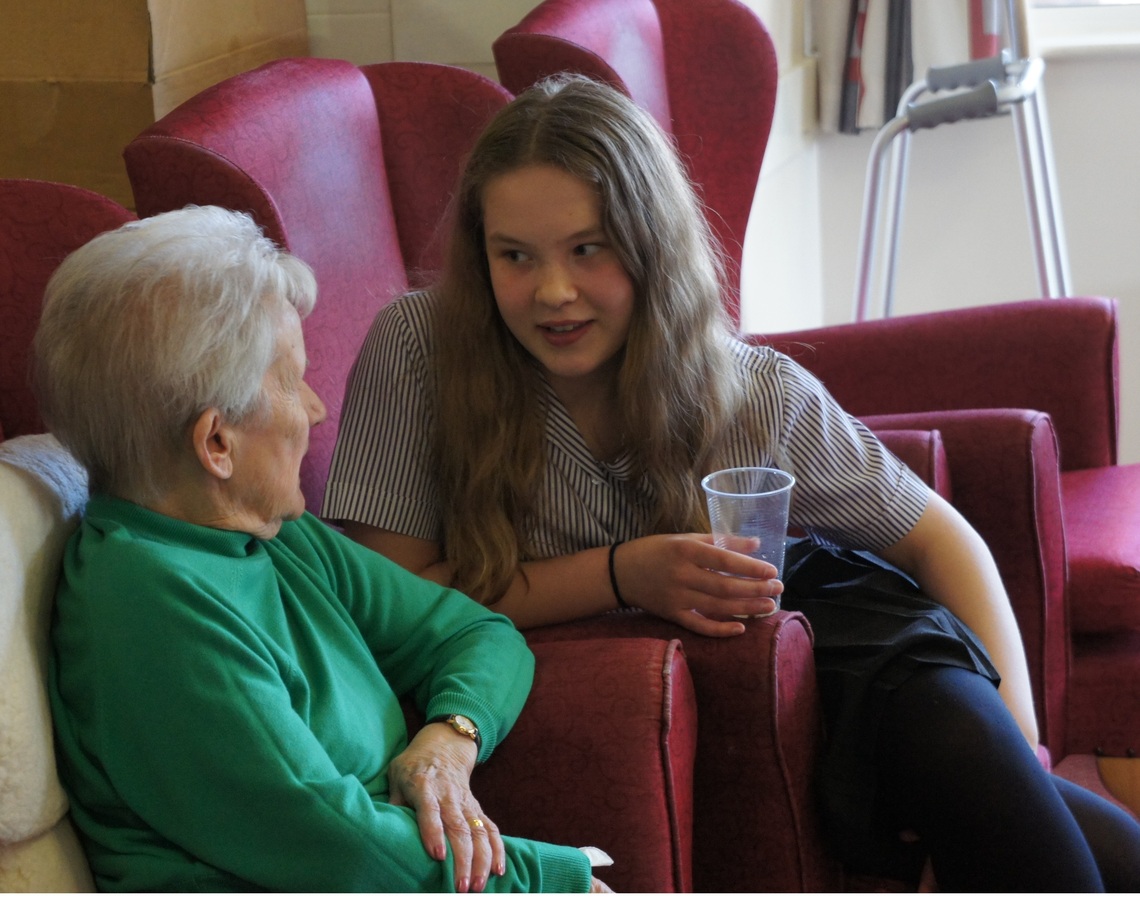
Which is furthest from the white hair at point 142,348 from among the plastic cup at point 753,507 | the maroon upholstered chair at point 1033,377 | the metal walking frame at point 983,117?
the metal walking frame at point 983,117

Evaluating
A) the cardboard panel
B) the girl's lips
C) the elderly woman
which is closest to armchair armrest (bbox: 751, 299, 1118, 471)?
the girl's lips

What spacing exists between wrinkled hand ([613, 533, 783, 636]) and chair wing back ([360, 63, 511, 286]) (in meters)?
0.67

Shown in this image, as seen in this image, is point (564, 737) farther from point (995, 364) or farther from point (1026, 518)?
point (995, 364)

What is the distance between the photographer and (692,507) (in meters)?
1.53

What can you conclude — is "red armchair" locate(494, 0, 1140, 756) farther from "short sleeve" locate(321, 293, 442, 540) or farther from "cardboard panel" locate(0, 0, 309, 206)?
"short sleeve" locate(321, 293, 442, 540)

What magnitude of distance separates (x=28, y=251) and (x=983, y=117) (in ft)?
7.88

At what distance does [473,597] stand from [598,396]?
28 cm

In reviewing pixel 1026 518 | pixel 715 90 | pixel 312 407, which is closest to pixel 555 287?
pixel 312 407

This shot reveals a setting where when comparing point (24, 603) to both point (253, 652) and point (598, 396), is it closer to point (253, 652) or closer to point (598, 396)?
point (253, 652)

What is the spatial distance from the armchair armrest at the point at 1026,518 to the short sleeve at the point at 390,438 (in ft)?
2.45

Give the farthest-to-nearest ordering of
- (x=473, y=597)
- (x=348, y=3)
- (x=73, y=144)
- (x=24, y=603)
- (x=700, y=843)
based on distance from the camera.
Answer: (x=348, y=3) < (x=73, y=144) < (x=473, y=597) < (x=700, y=843) < (x=24, y=603)

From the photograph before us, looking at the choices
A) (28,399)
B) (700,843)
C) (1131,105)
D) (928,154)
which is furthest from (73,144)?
(1131,105)

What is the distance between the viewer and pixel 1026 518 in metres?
1.79

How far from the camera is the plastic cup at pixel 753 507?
4.33 feet
